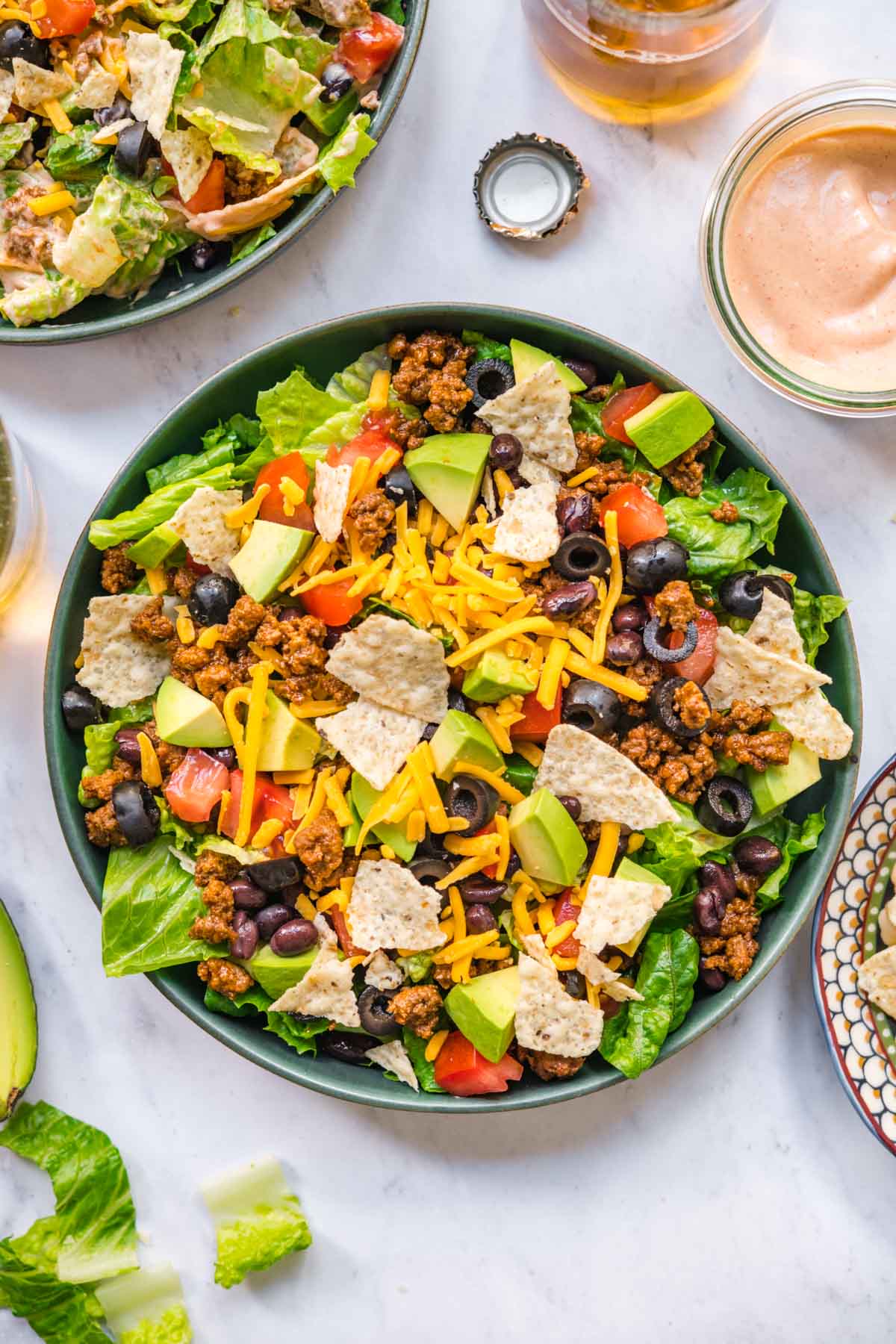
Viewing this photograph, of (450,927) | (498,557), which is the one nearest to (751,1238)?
(450,927)

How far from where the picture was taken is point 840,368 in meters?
3.09

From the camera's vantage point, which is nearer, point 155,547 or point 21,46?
point 155,547

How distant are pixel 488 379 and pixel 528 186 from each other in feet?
2.36

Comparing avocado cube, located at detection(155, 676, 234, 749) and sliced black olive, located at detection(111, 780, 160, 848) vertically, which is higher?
avocado cube, located at detection(155, 676, 234, 749)

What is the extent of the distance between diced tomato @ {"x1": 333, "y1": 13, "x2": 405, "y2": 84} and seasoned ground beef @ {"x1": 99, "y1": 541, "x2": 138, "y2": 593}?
4.81ft

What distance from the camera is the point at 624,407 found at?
3012 mm

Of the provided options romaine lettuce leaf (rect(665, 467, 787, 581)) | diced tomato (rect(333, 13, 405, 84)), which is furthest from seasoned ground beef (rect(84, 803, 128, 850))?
diced tomato (rect(333, 13, 405, 84))

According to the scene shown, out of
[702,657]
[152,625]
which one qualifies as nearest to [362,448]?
[152,625]

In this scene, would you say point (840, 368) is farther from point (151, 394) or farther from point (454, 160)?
point (151, 394)

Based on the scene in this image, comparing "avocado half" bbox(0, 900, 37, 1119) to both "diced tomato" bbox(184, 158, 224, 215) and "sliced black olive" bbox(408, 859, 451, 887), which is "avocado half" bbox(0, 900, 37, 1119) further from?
"diced tomato" bbox(184, 158, 224, 215)

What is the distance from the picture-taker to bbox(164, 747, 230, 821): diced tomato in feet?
9.57

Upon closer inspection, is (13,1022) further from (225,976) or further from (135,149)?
(135,149)

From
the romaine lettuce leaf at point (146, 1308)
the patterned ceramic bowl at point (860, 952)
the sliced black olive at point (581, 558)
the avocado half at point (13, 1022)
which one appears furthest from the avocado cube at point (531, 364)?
the romaine lettuce leaf at point (146, 1308)

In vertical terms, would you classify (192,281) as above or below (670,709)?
above
